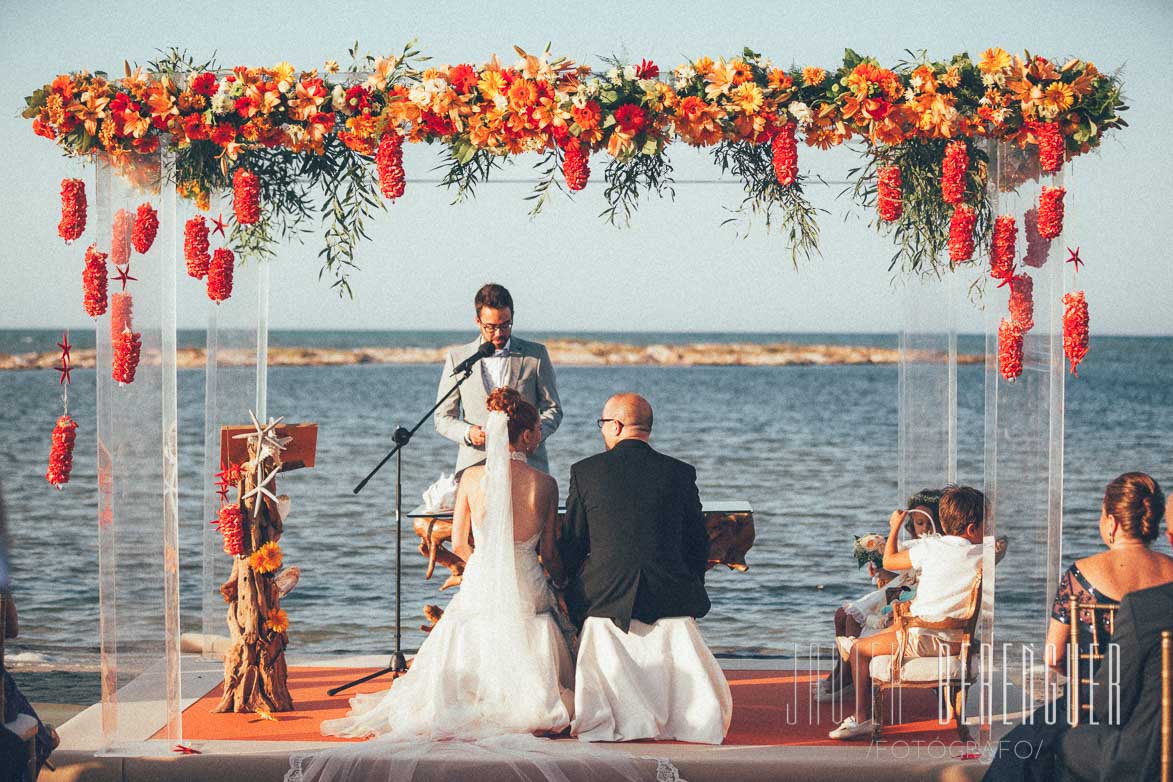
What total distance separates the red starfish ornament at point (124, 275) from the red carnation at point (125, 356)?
8.3 inches

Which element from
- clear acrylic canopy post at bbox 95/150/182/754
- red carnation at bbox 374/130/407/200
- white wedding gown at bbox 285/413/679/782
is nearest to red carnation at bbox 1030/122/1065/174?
white wedding gown at bbox 285/413/679/782

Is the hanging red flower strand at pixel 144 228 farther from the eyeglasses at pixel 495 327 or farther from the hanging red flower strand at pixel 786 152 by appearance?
the hanging red flower strand at pixel 786 152

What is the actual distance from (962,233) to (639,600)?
6.87 feet

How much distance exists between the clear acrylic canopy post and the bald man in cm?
178

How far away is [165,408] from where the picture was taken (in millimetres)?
5664

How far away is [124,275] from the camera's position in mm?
5605

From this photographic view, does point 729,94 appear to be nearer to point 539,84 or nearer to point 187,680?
point 539,84

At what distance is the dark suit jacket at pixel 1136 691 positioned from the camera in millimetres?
4172

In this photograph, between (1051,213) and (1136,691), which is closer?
(1136,691)

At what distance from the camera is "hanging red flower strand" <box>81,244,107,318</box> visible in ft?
18.0

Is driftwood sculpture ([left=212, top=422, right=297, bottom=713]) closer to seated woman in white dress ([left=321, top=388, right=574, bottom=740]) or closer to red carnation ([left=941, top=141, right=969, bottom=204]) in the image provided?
seated woman in white dress ([left=321, top=388, right=574, bottom=740])

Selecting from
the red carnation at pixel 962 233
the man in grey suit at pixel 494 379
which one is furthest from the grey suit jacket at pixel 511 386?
the red carnation at pixel 962 233

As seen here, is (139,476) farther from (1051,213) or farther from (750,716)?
(1051,213)

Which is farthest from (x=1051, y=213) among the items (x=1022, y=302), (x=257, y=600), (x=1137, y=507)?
(x=257, y=600)
